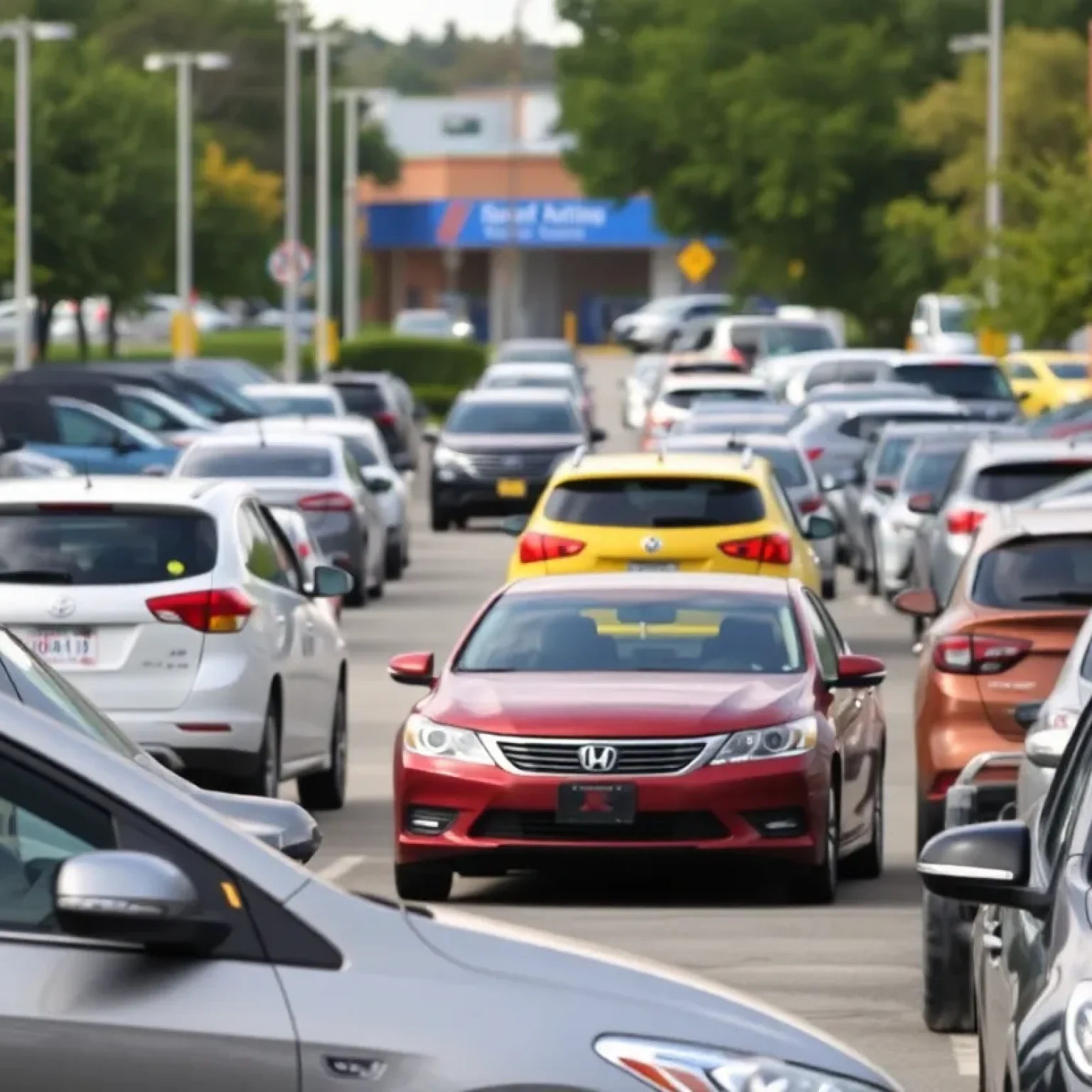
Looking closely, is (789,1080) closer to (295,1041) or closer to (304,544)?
(295,1041)

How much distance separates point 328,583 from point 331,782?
0.98 meters

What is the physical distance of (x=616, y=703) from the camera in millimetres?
13625

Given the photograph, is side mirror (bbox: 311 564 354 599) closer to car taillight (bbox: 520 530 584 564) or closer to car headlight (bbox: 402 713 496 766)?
car headlight (bbox: 402 713 496 766)

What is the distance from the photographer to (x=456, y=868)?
13.7 meters

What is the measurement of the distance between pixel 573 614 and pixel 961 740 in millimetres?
1637

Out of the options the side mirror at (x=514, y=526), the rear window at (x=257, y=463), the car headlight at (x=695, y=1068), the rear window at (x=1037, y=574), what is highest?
the car headlight at (x=695, y=1068)

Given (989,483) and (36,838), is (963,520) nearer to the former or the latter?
(989,483)

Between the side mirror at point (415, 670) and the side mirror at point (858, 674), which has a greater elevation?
the side mirror at point (858, 674)

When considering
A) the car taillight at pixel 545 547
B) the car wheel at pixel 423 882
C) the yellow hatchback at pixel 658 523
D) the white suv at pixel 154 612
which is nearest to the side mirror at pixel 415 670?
the car wheel at pixel 423 882

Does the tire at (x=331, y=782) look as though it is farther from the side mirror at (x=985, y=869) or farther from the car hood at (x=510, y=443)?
the car hood at (x=510, y=443)

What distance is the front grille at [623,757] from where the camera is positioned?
529 inches

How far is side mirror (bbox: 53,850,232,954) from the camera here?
17.4 feet

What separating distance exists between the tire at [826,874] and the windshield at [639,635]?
59 cm

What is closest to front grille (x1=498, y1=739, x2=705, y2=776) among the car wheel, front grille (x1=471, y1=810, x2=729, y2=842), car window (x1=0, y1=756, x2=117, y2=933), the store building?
front grille (x1=471, y1=810, x2=729, y2=842)
